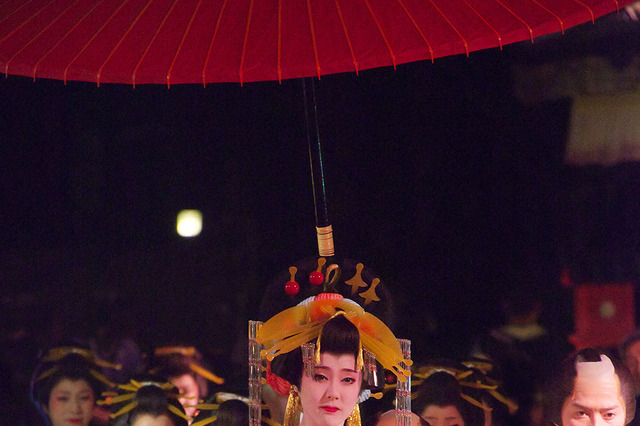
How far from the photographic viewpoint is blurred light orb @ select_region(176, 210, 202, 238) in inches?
112

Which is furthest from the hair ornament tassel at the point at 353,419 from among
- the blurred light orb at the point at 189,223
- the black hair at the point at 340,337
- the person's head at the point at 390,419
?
the blurred light orb at the point at 189,223

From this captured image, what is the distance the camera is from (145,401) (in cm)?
283

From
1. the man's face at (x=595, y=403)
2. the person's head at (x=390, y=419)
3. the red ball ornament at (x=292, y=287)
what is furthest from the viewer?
the person's head at (x=390, y=419)

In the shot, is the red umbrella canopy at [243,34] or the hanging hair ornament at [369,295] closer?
the red umbrella canopy at [243,34]

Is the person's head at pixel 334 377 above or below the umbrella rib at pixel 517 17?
below

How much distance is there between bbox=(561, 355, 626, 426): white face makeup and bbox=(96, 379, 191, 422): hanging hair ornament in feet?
4.76

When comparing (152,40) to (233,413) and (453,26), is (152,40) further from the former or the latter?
(233,413)

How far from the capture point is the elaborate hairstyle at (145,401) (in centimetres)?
282

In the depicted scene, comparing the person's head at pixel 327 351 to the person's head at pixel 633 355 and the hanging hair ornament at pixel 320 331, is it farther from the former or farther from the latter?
the person's head at pixel 633 355

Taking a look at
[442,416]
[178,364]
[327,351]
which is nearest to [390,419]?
[442,416]

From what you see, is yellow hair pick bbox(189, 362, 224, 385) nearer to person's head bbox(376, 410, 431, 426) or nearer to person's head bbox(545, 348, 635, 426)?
person's head bbox(376, 410, 431, 426)

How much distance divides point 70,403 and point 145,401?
0.99ft

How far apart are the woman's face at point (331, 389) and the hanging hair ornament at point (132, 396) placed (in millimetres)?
866

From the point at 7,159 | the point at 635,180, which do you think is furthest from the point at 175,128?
the point at 635,180
